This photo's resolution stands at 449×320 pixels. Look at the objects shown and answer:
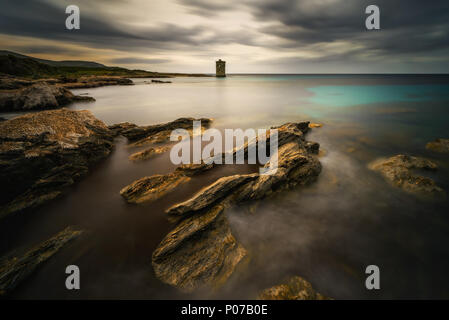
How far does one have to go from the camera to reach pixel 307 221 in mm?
6773

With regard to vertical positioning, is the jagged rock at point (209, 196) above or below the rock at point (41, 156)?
below

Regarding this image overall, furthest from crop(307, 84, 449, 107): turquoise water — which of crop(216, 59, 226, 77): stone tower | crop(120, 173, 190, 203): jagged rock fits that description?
crop(216, 59, 226, 77): stone tower

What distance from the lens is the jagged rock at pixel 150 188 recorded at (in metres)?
7.44

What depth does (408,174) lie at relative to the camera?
9.13 meters

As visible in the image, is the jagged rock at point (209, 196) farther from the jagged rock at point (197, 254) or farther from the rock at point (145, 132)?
the rock at point (145, 132)

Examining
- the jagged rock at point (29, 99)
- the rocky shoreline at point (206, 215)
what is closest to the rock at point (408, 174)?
the rocky shoreline at point (206, 215)

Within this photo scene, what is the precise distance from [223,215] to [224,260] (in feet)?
5.07

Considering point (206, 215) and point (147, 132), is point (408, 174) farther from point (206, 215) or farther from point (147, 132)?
point (147, 132)

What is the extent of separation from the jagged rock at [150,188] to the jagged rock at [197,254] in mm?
2308

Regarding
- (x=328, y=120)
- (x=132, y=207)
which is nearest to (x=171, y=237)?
(x=132, y=207)

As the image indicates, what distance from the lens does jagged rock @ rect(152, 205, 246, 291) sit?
190 inches

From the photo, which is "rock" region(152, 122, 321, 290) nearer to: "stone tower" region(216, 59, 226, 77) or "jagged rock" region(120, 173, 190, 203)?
"jagged rock" region(120, 173, 190, 203)

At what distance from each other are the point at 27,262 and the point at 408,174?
16.4 m
